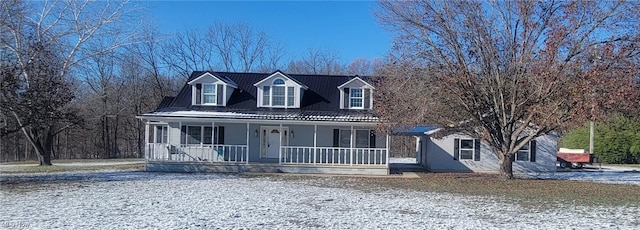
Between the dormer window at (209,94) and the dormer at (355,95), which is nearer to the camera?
the dormer at (355,95)

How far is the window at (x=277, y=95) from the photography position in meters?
23.1

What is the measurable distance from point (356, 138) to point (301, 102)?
3178 mm

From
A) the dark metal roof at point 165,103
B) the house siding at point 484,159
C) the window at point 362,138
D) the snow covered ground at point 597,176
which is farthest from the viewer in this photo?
the house siding at point 484,159

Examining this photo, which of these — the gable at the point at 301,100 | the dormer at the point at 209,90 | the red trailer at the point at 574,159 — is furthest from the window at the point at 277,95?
the red trailer at the point at 574,159

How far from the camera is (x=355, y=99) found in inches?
918

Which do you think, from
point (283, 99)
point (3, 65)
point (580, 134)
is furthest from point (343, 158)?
point (580, 134)

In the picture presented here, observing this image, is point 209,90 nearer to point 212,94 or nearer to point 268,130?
point 212,94

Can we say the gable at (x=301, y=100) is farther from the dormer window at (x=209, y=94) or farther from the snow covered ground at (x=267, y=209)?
the snow covered ground at (x=267, y=209)

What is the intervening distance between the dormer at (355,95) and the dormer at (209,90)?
5408 millimetres

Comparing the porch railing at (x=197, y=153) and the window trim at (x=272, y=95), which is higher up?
the window trim at (x=272, y=95)

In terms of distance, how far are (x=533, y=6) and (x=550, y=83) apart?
8.83 feet

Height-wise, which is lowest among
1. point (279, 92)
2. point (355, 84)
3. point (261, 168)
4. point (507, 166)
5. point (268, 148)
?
point (261, 168)

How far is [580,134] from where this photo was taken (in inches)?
1468

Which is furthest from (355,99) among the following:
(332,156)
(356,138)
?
(332,156)
